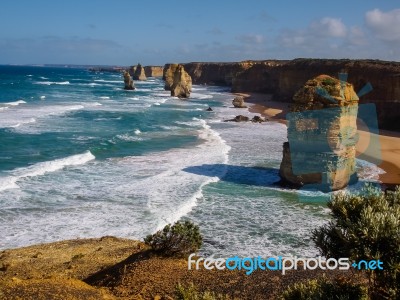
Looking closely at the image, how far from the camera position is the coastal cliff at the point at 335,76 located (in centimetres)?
4459

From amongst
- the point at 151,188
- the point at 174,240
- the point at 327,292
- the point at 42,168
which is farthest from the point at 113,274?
the point at 42,168

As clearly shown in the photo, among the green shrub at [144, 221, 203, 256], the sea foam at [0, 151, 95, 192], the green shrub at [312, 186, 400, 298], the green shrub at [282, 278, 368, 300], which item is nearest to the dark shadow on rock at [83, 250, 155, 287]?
the green shrub at [144, 221, 203, 256]

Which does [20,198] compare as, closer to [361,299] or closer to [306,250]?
[306,250]

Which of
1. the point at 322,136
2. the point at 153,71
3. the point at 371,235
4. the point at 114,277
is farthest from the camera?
the point at 153,71

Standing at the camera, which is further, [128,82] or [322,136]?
[128,82]

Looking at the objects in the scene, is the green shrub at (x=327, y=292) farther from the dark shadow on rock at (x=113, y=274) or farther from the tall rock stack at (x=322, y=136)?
the tall rock stack at (x=322, y=136)

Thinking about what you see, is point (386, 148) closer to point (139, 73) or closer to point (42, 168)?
point (42, 168)

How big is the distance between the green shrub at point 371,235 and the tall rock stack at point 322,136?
14612 millimetres

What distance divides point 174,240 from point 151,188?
32.9 ft

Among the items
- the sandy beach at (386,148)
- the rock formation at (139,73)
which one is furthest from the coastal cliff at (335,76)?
the rock formation at (139,73)

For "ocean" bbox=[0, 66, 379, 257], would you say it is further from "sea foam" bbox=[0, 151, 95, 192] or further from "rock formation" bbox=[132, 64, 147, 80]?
"rock formation" bbox=[132, 64, 147, 80]

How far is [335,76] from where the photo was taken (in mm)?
56781

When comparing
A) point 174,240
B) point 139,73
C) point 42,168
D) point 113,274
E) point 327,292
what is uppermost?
point 139,73

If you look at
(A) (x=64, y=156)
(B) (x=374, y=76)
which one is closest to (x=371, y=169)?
(A) (x=64, y=156)
